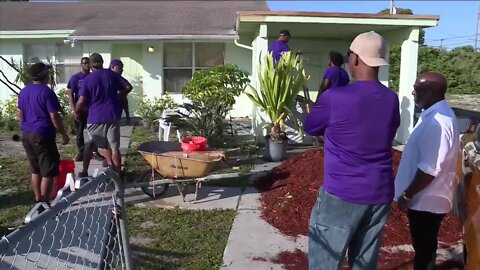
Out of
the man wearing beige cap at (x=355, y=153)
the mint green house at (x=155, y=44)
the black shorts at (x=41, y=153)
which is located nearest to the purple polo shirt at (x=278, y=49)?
the mint green house at (x=155, y=44)

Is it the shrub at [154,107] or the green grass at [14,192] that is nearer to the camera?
the green grass at [14,192]

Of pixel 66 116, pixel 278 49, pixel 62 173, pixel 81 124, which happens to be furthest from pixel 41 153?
pixel 66 116

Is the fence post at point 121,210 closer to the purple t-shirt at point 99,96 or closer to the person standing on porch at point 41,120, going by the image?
the person standing on porch at point 41,120

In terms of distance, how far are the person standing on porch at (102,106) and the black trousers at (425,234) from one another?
14.1ft

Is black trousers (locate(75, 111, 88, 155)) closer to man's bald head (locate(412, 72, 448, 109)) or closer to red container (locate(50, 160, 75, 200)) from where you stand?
red container (locate(50, 160, 75, 200))

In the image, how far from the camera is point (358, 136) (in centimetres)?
259

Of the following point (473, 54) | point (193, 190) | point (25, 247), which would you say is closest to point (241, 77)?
point (193, 190)

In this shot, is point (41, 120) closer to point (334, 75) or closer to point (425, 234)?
point (425, 234)

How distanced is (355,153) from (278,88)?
6.25 meters

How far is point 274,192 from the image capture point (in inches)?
259

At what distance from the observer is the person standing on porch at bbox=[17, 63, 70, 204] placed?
5.45m

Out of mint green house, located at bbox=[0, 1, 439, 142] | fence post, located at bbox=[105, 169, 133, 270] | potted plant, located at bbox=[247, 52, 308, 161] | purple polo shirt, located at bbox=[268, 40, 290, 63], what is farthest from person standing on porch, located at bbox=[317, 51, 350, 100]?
fence post, located at bbox=[105, 169, 133, 270]

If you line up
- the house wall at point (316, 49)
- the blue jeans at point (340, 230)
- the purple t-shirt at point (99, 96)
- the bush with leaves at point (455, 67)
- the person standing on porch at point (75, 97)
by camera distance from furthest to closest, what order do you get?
the bush with leaves at point (455, 67), the house wall at point (316, 49), the person standing on porch at point (75, 97), the purple t-shirt at point (99, 96), the blue jeans at point (340, 230)

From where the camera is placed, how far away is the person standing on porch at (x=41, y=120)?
5.45 meters
